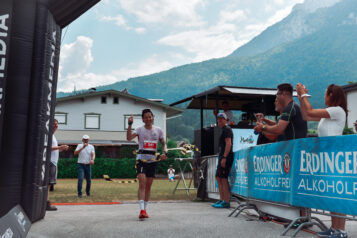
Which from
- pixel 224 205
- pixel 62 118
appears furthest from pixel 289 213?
pixel 62 118

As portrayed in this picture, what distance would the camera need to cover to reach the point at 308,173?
498cm

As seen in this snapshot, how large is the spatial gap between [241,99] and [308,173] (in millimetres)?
9119

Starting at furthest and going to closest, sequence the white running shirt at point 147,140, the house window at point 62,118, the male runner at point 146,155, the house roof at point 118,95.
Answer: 1. the house window at point 62,118
2. the house roof at point 118,95
3. the white running shirt at point 147,140
4. the male runner at point 146,155

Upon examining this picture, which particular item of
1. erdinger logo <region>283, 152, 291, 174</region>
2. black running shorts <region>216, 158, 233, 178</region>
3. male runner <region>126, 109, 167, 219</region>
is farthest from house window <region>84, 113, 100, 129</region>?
erdinger logo <region>283, 152, 291, 174</region>

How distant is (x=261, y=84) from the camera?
199 m

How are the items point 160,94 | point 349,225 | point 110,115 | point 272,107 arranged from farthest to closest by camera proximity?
1. point 160,94
2. point 110,115
3. point 272,107
4. point 349,225

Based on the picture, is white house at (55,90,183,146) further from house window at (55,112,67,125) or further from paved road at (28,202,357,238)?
paved road at (28,202,357,238)

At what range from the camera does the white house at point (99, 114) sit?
39312 mm

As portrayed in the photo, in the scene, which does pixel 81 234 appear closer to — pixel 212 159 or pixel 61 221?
pixel 61 221

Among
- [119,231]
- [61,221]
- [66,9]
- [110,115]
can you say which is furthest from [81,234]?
[110,115]

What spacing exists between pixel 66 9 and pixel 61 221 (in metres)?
3.56

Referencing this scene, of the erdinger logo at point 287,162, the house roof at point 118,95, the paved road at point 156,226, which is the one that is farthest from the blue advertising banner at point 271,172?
the house roof at point 118,95

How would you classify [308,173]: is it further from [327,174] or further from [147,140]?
[147,140]

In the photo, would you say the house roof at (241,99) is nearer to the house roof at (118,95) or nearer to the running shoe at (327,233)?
the running shoe at (327,233)
